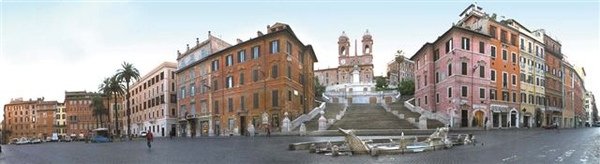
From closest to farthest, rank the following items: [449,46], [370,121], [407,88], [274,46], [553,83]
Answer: [370,121], [274,46], [449,46], [553,83], [407,88]

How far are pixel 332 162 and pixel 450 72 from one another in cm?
4133

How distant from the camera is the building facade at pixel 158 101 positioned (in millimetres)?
79562

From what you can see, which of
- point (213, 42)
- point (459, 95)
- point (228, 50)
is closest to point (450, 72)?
point (459, 95)

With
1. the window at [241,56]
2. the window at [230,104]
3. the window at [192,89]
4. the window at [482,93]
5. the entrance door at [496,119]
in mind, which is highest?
the window at [241,56]

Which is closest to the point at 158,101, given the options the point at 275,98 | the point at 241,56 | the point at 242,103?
the point at 241,56

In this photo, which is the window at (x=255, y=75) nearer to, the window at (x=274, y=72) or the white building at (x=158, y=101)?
the window at (x=274, y=72)

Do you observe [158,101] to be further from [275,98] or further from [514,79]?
[514,79]

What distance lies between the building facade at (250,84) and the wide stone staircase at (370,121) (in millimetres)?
6479

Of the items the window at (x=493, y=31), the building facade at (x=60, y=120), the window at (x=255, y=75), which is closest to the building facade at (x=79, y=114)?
the building facade at (x=60, y=120)

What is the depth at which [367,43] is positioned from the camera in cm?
12675

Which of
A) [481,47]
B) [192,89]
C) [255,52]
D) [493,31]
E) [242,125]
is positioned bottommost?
[242,125]

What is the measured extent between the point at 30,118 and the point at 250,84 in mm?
130821

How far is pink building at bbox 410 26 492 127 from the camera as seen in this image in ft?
175

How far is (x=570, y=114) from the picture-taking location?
3041 inches
